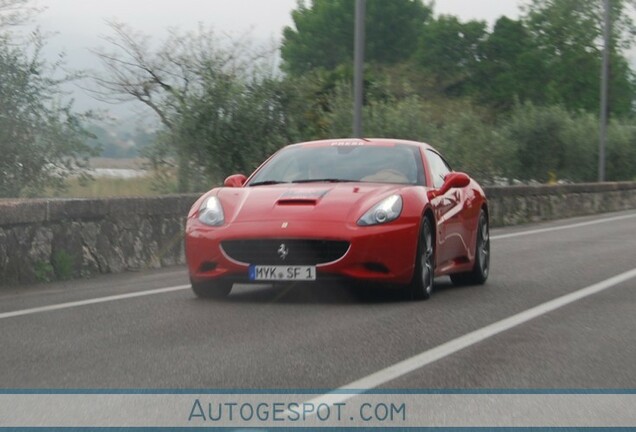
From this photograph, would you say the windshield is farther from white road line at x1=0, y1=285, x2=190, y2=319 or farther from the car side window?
white road line at x1=0, y1=285, x2=190, y2=319

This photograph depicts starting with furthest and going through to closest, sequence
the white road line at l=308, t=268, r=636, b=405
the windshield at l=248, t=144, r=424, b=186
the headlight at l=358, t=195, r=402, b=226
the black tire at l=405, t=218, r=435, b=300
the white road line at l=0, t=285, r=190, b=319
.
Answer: the windshield at l=248, t=144, r=424, b=186
the black tire at l=405, t=218, r=435, b=300
the headlight at l=358, t=195, r=402, b=226
the white road line at l=0, t=285, r=190, b=319
the white road line at l=308, t=268, r=636, b=405

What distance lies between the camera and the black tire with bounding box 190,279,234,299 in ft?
38.3

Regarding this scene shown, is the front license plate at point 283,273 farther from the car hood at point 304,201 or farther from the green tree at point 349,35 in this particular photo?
the green tree at point 349,35

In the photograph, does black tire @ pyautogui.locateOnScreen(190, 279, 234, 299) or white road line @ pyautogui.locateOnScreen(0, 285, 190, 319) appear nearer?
white road line @ pyautogui.locateOnScreen(0, 285, 190, 319)

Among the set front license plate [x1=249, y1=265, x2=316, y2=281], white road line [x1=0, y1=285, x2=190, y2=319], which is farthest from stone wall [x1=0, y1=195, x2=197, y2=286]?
front license plate [x1=249, y1=265, x2=316, y2=281]

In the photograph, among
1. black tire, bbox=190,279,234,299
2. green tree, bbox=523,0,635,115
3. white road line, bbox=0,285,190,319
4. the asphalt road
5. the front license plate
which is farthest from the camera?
green tree, bbox=523,0,635,115

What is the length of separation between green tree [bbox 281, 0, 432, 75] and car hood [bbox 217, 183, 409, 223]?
85523mm

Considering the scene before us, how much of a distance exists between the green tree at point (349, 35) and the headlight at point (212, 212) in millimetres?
85626

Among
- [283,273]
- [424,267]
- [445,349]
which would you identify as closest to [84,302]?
[283,273]

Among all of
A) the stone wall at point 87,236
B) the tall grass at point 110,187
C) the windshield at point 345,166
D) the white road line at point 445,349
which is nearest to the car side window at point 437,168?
the windshield at point 345,166

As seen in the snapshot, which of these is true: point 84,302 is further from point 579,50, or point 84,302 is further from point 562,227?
point 579,50

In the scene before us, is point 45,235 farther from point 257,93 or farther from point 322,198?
point 257,93

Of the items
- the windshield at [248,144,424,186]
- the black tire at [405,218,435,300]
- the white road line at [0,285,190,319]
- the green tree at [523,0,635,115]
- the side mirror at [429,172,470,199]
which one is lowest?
the white road line at [0,285,190,319]

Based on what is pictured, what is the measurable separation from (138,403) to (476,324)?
386 centimetres
